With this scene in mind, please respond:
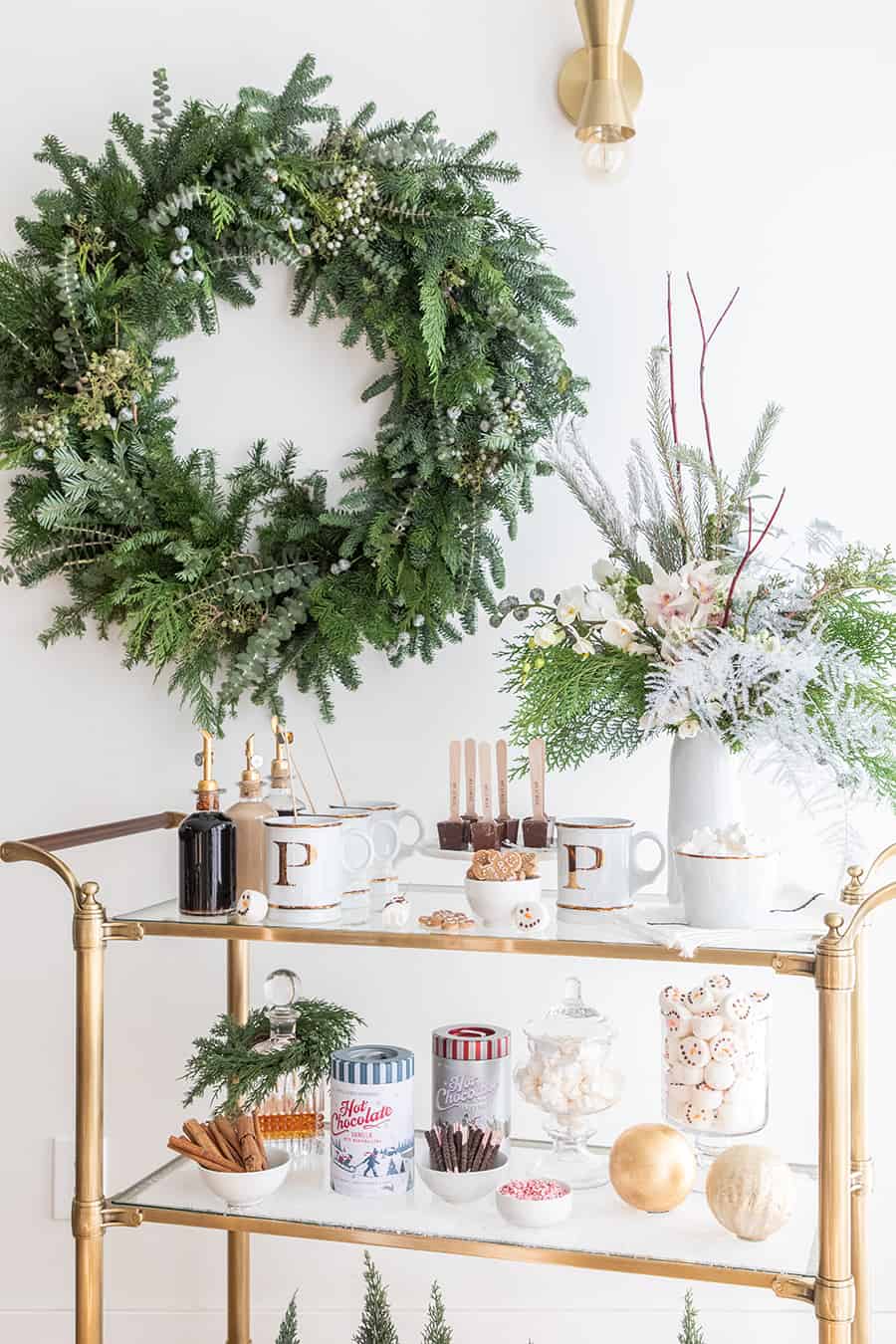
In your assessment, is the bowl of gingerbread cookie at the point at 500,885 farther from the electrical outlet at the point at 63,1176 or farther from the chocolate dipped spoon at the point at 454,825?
the electrical outlet at the point at 63,1176

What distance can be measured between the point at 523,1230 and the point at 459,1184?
98 mm

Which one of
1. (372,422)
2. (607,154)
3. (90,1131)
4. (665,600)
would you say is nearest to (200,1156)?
(90,1131)

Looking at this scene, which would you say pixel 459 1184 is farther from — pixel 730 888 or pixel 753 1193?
pixel 730 888

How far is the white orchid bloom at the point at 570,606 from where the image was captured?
4.91ft

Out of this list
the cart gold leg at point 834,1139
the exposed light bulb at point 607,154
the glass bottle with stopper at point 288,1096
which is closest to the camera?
the cart gold leg at point 834,1139

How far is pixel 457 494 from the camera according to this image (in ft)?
5.97

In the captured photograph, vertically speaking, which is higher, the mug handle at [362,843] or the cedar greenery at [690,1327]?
the mug handle at [362,843]

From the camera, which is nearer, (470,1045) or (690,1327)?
(470,1045)

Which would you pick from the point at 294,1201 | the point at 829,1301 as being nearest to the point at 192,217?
the point at 294,1201

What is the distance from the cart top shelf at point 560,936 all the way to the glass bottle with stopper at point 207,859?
0.02 m

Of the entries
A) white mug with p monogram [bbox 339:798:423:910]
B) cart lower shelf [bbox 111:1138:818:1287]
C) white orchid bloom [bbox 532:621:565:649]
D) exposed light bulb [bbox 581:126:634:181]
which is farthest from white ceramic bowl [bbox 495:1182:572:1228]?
exposed light bulb [bbox 581:126:634:181]

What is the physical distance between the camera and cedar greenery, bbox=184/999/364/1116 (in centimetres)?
165

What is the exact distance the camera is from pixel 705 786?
4.94 ft

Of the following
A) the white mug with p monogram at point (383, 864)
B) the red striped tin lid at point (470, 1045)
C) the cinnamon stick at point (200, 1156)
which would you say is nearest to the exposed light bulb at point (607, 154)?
the white mug with p monogram at point (383, 864)
